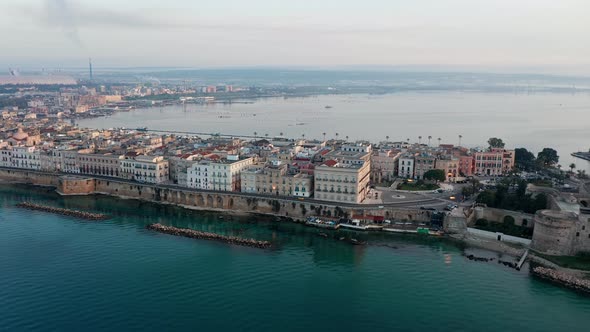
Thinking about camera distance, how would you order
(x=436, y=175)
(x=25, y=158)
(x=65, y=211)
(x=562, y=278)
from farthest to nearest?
(x=25, y=158) < (x=436, y=175) < (x=65, y=211) < (x=562, y=278)

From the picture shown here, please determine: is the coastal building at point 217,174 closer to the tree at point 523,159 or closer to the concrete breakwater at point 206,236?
the concrete breakwater at point 206,236

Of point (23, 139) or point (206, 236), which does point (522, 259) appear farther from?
point (23, 139)

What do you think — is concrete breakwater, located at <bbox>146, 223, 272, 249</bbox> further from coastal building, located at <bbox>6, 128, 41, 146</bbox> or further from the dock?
coastal building, located at <bbox>6, 128, 41, 146</bbox>


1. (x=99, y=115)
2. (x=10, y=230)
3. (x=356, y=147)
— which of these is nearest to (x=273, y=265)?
(x=10, y=230)

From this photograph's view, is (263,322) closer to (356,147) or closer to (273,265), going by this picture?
(273,265)

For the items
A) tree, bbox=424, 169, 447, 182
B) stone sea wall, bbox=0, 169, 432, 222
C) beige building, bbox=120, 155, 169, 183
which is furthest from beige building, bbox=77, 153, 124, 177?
tree, bbox=424, 169, 447, 182

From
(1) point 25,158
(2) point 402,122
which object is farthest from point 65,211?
(2) point 402,122
